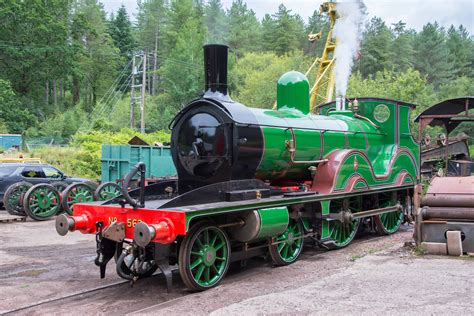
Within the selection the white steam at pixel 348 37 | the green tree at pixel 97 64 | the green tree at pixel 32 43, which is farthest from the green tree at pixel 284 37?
the white steam at pixel 348 37

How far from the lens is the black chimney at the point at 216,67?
699 centimetres

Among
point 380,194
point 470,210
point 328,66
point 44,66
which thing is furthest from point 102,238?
point 44,66

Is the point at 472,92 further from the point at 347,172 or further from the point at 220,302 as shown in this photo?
the point at 220,302

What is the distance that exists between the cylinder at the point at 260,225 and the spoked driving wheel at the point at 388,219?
386cm

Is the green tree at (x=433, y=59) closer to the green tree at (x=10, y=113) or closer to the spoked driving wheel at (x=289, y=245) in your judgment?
the green tree at (x=10, y=113)

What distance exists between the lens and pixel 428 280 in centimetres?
620

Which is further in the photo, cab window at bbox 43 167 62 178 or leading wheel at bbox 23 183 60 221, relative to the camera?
cab window at bbox 43 167 62 178

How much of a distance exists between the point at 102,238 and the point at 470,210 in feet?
17.8

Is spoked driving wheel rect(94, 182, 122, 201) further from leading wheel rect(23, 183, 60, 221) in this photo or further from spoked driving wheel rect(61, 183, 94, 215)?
leading wheel rect(23, 183, 60, 221)

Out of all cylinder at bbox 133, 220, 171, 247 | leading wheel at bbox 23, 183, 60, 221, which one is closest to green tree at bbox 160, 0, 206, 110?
leading wheel at bbox 23, 183, 60, 221

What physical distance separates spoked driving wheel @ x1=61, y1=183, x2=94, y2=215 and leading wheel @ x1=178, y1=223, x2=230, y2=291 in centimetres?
773

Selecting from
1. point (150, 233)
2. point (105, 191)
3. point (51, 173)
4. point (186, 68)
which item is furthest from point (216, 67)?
point (186, 68)

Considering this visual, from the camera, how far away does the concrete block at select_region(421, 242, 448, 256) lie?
767 centimetres

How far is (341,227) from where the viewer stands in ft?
29.3
